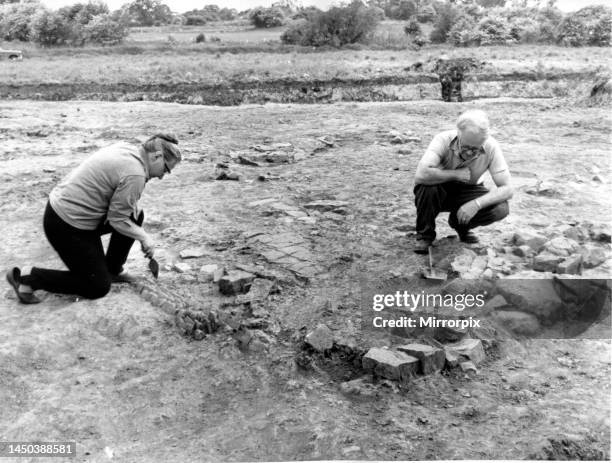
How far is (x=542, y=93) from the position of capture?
53.6ft

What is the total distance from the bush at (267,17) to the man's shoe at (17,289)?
429 inches

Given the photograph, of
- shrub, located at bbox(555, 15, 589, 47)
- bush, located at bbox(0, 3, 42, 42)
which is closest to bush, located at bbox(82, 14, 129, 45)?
bush, located at bbox(0, 3, 42, 42)

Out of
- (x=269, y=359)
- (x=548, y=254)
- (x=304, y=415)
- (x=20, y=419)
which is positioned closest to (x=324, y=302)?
(x=269, y=359)

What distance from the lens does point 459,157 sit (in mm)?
4656

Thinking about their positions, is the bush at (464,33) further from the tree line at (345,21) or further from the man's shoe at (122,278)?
the man's shoe at (122,278)

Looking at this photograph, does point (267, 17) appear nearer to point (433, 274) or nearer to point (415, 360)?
point (433, 274)

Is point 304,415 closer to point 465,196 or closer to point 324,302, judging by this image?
point 324,302

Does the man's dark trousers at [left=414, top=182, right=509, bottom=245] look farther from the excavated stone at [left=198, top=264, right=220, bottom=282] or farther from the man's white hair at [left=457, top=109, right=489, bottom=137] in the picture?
the excavated stone at [left=198, top=264, right=220, bottom=282]

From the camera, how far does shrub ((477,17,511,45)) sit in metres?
14.3

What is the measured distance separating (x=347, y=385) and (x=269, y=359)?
0.55m

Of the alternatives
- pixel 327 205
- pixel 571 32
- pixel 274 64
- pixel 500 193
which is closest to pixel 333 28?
pixel 274 64

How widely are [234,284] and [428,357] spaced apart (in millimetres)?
1669

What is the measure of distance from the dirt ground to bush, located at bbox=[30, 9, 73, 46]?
14.3 meters

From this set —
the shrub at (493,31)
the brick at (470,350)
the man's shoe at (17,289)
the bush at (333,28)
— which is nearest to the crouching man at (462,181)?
the brick at (470,350)
